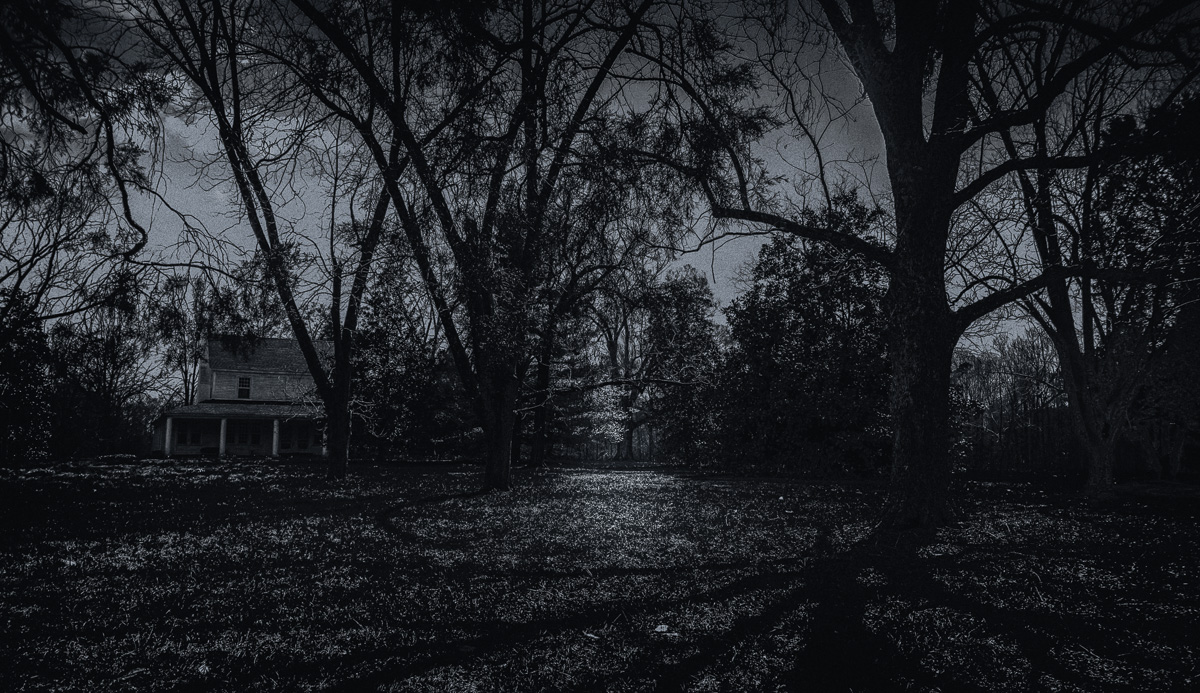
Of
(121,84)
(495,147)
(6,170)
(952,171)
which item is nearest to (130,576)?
(6,170)

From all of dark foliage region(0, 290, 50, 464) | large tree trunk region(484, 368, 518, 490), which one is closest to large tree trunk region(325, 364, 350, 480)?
large tree trunk region(484, 368, 518, 490)

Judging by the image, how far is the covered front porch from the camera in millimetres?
38094

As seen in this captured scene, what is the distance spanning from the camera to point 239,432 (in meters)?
41.7

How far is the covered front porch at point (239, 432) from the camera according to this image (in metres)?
38.1

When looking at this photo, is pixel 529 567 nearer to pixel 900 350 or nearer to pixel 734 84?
pixel 900 350

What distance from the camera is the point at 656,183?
315 inches

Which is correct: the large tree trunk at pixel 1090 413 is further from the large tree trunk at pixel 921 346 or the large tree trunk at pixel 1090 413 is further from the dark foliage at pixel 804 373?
the large tree trunk at pixel 921 346

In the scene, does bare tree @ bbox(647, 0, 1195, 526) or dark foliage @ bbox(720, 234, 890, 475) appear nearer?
bare tree @ bbox(647, 0, 1195, 526)

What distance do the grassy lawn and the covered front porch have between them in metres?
32.3

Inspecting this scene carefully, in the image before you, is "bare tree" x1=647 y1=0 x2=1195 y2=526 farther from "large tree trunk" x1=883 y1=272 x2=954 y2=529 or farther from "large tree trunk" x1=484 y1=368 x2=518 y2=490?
"large tree trunk" x1=484 y1=368 x2=518 y2=490

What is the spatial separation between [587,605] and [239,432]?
44257mm

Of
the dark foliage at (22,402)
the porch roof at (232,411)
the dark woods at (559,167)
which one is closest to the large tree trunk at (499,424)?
the dark woods at (559,167)

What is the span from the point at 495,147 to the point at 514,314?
16.3 ft

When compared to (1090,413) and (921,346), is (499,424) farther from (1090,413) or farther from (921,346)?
(1090,413)
